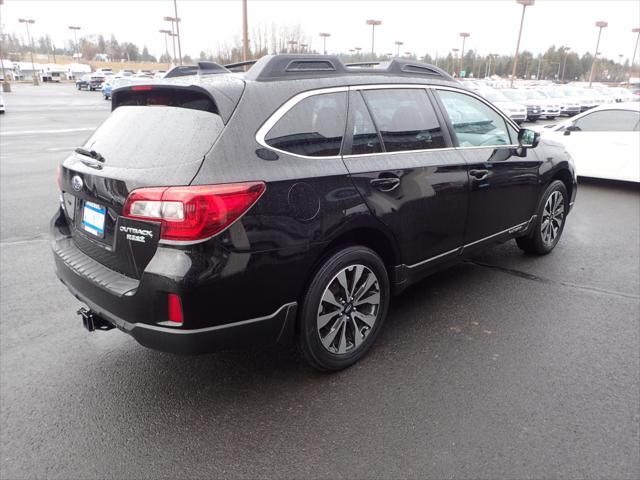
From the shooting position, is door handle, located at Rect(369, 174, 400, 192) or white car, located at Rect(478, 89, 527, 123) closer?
door handle, located at Rect(369, 174, 400, 192)

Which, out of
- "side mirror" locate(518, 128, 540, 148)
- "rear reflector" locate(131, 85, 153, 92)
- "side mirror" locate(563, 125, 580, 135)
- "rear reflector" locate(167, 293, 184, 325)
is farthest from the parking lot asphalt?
"side mirror" locate(563, 125, 580, 135)

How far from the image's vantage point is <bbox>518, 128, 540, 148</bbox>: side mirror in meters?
4.57

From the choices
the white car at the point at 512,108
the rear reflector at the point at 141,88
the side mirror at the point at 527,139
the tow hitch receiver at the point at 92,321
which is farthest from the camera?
the white car at the point at 512,108

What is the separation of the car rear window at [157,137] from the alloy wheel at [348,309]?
1.08 m

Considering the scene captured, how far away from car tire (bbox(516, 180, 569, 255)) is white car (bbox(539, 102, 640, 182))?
183 inches

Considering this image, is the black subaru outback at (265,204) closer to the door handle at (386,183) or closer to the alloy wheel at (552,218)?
the door handle at (386,183)

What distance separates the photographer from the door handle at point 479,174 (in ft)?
12.7

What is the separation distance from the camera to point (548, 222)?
5254 millimetres

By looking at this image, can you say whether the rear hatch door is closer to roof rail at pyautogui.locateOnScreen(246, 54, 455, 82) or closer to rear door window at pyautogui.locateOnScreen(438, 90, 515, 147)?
roof rail at pyautogui.locateOnScreen(246, 54, 455, 82)

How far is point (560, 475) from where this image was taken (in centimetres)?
235

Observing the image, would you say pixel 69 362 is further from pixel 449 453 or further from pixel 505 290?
pixel 505 290

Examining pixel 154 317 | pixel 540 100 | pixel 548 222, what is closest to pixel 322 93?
pixel 154 317

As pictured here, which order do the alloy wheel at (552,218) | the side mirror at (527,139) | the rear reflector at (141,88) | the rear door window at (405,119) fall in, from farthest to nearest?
the alloy wheel at (552,218) < the side mirror at (527,139) < the rear door window at (405,119) < the rear reflector at (141,88)

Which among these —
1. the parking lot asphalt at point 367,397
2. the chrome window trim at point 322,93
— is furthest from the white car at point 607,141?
the chrome window trim at point 322,93
